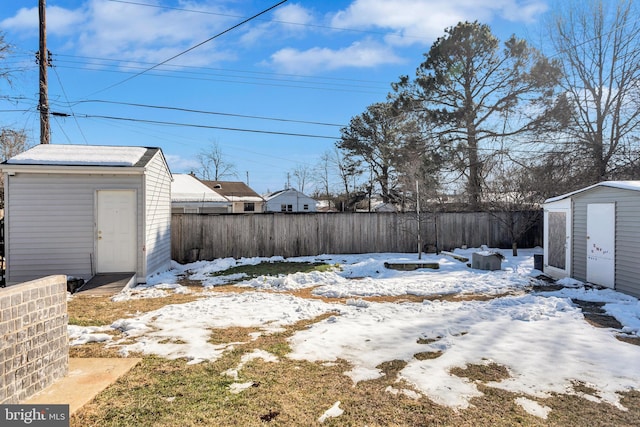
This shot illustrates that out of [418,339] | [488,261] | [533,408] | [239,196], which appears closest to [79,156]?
[418,339]

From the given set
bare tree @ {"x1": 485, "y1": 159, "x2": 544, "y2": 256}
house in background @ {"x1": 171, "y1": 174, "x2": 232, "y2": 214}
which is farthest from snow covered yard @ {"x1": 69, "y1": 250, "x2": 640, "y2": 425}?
house in background @ {"x1": 171, "y1": 174, "x2": 232, "y2": 214}

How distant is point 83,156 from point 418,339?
873 centimetres

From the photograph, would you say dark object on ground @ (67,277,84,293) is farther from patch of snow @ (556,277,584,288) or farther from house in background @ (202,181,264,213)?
house in background @ (202,181,264,213)

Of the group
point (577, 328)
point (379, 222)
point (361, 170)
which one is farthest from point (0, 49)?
point (361, 170)

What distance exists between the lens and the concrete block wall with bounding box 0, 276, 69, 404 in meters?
2.79

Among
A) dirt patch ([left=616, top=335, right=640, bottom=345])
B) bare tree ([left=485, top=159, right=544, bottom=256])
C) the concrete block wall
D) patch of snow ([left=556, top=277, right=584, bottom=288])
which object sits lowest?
patch of snow ([left=556, top=277, right=584, bottom=288])

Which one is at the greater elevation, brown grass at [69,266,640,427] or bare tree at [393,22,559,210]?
bare tree at [393,22,559,210]

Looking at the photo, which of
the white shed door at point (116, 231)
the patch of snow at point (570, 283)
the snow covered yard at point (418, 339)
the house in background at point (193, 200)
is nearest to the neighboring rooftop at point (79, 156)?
the white shed door at point (116, 231)


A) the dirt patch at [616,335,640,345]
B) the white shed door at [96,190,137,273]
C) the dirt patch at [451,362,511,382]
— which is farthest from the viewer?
the white shed door at [96,190,137,273]

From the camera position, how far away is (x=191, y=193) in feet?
67.9

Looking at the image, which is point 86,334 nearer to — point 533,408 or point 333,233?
point 533,408

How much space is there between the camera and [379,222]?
13.8 meters

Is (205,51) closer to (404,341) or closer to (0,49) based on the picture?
(0,49)

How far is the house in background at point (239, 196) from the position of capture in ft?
101
